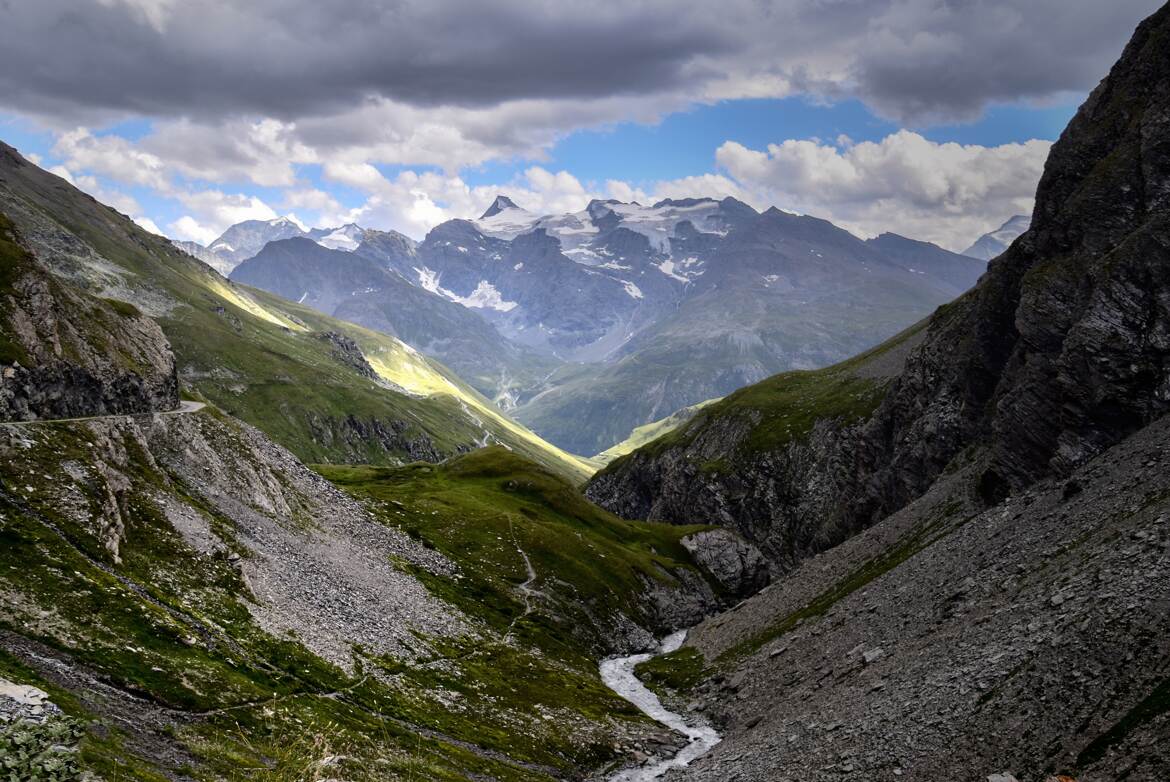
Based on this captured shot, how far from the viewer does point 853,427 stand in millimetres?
183750

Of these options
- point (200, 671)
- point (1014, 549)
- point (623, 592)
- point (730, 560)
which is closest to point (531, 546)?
point (623, 592)

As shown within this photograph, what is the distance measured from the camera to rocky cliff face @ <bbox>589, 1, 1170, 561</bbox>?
89.4 meters

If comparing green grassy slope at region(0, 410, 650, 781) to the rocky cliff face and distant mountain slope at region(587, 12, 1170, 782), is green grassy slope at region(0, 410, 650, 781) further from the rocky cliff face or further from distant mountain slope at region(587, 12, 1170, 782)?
the rocky cliff face

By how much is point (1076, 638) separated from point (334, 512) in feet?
295

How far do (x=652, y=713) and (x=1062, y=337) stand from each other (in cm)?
7235

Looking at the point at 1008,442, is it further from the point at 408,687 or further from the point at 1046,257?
the point at 408,687

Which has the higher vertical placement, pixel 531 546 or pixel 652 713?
pixel 531 546

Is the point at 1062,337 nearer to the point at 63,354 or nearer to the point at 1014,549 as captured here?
the point at 1014,549

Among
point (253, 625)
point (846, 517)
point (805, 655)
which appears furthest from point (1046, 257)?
point (253, 625)

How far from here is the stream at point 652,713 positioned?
7274cm

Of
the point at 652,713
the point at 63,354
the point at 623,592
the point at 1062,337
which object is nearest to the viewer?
the point at 63,354

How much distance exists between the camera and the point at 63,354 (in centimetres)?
8062

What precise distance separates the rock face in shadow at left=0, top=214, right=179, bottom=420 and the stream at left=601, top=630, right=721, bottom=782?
2556 inches

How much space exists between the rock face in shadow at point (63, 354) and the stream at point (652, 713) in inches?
2556
